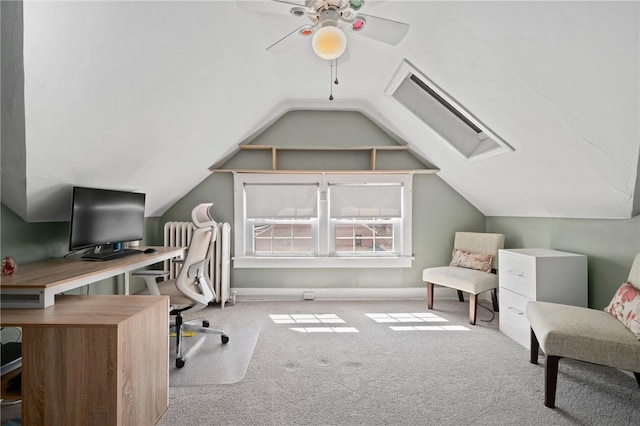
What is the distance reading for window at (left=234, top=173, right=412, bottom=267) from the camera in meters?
4.14

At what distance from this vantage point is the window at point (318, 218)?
414 cm

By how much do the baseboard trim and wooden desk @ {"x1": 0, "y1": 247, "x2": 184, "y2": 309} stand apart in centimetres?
183

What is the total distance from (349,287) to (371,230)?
0.81 metres

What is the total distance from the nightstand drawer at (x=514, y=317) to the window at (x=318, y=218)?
1.34 metres

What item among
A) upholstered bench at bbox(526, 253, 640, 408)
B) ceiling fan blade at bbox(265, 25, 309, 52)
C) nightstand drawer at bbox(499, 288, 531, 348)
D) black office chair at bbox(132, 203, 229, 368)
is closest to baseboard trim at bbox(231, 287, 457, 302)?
nightstand drawer at bbox(499, 288, 531, 348)

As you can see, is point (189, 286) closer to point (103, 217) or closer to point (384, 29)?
point (103, 217)

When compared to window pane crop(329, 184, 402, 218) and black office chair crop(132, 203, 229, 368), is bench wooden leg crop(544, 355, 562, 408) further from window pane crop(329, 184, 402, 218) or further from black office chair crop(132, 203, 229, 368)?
window pane crop(329, 184, 402, 218)

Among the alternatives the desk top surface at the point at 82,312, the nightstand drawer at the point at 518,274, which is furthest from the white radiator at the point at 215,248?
the nightstand drawer at the point at 518,274

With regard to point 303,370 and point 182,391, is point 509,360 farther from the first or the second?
point 182,391

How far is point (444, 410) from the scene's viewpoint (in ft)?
6.07

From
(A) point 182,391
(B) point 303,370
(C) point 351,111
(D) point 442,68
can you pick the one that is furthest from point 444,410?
(C) point 351,111

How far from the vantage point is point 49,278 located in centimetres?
173

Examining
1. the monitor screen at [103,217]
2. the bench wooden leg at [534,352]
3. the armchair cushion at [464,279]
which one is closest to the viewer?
the monitor screen at [103,217]

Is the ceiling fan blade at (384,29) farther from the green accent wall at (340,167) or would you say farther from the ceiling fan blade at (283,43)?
the green accent wall at (340,167)
